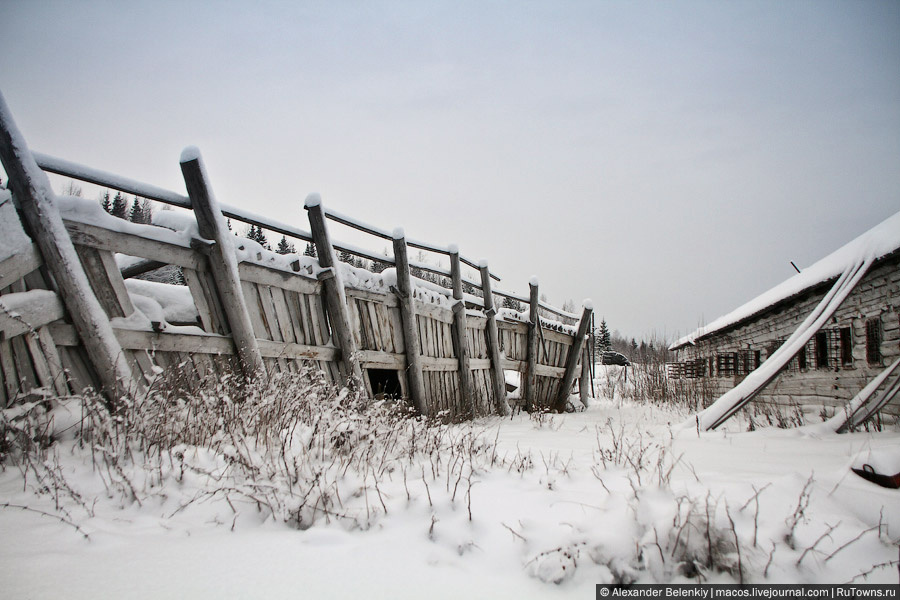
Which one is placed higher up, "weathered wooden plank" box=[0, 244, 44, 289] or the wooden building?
"weathered wooden plank" box=[0, 244, 44, 289]

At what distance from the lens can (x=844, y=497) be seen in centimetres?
197

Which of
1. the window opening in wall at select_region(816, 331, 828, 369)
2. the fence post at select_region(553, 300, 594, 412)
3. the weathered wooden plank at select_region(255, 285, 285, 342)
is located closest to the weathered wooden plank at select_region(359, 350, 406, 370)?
the weathered wooden plank at select_region(255, 285, 285, 342)

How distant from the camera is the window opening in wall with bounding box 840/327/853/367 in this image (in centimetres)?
722

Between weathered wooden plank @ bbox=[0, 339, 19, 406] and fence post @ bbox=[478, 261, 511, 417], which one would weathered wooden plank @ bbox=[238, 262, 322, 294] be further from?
fence post @ bbox=[478, 261, 511, 417]

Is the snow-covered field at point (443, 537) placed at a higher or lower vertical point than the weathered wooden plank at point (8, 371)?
lower

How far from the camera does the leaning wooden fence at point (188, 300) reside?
2.90 meters

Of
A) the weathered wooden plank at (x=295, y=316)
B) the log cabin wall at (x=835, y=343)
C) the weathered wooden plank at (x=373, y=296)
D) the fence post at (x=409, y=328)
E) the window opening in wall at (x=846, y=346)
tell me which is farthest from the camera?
the window opening in wall at (x=846, y=346)

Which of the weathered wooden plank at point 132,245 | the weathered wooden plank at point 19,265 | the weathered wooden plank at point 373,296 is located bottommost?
the weathered wooden plank at point 373,296

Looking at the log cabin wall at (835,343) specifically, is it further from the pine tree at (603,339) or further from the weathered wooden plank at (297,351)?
the pine tree at (603,339)

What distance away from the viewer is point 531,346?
8.95 metres

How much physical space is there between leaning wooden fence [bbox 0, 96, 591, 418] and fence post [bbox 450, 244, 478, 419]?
0.97ft

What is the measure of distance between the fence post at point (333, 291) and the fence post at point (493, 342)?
3270 mm

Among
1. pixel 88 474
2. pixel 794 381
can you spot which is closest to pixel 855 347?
pixel 794 381

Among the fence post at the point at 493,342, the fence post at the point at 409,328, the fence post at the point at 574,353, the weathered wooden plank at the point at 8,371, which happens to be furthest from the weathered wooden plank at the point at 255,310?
the fence post at the point at 574,353
